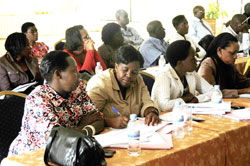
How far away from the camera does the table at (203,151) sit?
1.92 m

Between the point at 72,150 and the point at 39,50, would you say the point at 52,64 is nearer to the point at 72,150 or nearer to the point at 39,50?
the point at 72,150

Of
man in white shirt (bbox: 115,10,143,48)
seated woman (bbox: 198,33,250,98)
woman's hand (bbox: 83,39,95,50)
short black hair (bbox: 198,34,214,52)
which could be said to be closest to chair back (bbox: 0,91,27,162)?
seated woman (bbox: 198,33,250,98)

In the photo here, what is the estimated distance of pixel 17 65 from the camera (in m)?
4.43

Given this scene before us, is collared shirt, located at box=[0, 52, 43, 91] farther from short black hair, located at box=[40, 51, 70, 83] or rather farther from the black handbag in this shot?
the black handbag

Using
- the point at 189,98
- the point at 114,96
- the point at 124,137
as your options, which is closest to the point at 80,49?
the point at 189,98

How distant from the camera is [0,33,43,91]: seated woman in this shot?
4.31 metres

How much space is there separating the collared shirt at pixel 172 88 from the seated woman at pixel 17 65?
183 centimetres

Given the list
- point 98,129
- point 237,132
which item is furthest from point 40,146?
point 237,132

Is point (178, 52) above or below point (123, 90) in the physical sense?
above

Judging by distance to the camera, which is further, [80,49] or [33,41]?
[33,41]

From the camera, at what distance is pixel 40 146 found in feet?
7.36

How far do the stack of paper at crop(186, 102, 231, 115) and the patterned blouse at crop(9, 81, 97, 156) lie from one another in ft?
2.94

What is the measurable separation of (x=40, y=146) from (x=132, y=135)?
60 cm

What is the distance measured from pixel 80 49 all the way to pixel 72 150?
2945mm
